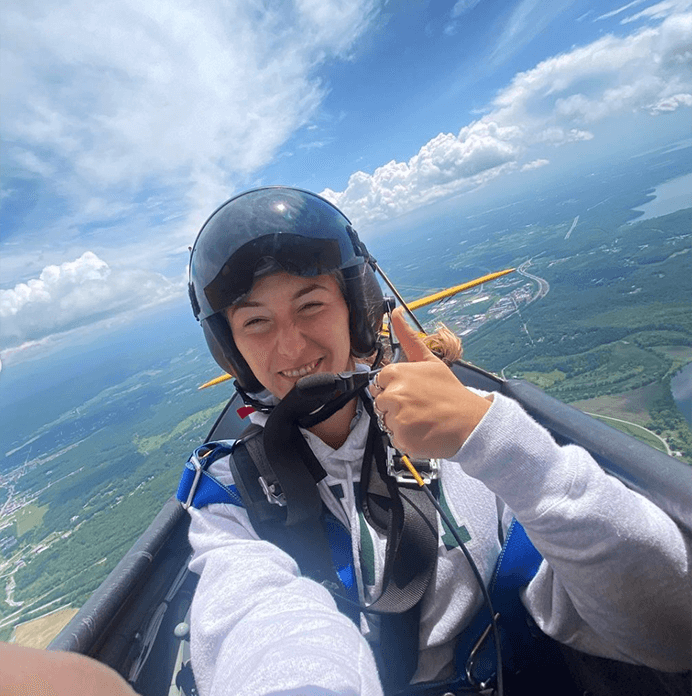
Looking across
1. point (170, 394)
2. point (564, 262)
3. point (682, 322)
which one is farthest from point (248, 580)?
point (170, 394)

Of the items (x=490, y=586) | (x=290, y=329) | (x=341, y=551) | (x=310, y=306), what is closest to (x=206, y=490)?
(x=341, y=551)

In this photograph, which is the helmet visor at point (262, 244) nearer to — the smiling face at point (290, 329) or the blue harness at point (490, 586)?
the smiling face at point (290, 329)

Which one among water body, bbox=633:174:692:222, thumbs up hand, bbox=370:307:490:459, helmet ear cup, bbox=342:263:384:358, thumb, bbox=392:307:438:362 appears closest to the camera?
thumbs up hand, bbox=370:307:490:459

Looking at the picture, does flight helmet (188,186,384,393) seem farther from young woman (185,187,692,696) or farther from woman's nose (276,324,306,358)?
woman's nose (276,324,306,358)

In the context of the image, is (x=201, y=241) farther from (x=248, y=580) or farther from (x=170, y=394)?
(x=170, y=394)

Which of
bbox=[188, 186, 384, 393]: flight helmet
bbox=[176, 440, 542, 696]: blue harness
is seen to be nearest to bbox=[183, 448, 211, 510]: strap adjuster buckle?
bbox=[176, 440, 542, 696]: blue harness

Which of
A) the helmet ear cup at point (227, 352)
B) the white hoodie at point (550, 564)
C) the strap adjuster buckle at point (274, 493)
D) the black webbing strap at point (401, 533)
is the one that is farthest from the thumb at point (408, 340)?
the helmet ear cup at point (227, 352)

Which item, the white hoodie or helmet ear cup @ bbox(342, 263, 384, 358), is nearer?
the white hoodie
